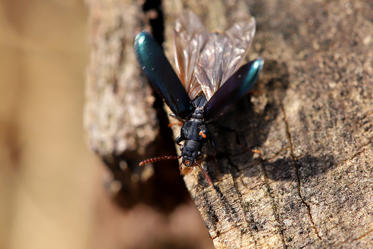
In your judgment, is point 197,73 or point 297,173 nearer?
point 297,173

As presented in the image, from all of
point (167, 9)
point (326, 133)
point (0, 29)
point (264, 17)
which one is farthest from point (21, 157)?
point (326, 133)

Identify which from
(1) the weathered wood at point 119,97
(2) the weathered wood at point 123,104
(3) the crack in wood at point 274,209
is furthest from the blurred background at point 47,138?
(3) the crack in wood at point 274,209

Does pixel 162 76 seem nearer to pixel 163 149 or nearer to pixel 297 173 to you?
pixel 163 149

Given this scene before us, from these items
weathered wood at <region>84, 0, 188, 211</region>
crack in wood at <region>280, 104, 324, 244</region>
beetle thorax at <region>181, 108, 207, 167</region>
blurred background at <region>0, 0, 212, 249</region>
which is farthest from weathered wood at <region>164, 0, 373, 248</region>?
blurred background at <region>0, 0, 212, 249</region>

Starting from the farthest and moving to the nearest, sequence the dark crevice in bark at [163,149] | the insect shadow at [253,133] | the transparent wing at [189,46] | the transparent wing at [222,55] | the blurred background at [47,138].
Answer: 1. the blurred background at [47,138]
2. the dark crevice in bark at [163,149]
3. the transparent wing at [189,46]
4. the transparent wing at [222,55]
5. the insect shadow at [253,133]

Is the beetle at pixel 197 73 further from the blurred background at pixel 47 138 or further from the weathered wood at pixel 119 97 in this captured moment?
the blurred background at pixel 47 138

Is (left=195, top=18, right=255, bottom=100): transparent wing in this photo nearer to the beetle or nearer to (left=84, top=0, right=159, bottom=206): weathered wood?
the beetle

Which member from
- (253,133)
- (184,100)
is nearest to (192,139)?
(184,100)
